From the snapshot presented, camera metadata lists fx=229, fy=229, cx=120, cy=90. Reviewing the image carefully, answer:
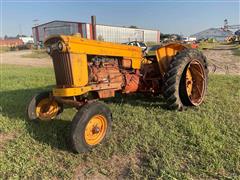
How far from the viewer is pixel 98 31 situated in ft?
139

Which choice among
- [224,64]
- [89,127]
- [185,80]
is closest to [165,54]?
[185,80]

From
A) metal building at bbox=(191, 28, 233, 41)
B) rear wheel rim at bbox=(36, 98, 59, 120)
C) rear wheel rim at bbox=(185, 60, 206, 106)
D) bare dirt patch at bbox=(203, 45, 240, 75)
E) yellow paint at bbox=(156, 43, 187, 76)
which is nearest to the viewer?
rear wheel rim at bbox=(36, 98, 59, 120)

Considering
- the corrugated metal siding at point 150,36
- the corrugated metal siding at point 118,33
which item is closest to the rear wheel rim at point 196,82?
the corrugated metal siding at point 118,33

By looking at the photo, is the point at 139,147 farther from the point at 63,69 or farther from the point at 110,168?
the point at 63,69

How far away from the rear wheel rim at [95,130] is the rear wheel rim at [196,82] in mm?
2289

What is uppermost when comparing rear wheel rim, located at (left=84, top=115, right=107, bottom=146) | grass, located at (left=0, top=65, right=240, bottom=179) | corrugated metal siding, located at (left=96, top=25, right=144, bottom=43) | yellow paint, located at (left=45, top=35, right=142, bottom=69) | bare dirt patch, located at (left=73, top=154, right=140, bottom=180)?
corrugated metal siding, located at (left=96, top=25, right=144, bottom=43)

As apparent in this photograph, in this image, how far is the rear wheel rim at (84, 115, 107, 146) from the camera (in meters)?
3.43

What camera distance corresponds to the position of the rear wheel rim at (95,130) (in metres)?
3.43

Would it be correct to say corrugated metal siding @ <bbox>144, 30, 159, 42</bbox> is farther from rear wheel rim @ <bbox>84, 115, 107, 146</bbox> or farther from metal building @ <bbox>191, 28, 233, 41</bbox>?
rear wheel rim @ <bbox>84, 115, 107, 146</bbox>

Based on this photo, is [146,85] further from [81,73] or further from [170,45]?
[81,73]

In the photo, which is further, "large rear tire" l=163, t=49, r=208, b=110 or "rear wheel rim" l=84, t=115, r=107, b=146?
"large rear tire" l=163, t=49, r=208, b=110

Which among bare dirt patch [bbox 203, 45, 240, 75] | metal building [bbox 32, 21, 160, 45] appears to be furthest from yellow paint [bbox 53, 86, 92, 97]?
metal building [bbox 32, 21, 160, 45]

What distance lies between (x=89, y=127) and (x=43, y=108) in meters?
1.46

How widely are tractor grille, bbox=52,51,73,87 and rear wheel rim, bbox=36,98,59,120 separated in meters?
0.87
